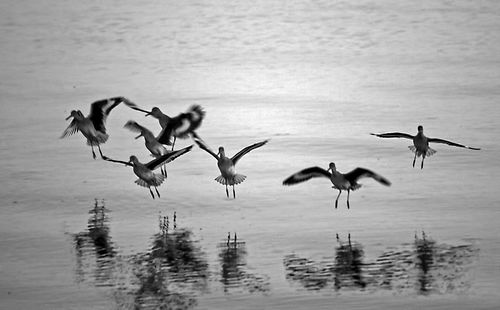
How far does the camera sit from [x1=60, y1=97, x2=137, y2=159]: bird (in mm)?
17889

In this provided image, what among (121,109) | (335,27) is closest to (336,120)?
→ (121,109)

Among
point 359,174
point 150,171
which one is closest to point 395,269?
point 359,174

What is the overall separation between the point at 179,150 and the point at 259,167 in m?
1.69

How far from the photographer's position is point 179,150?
15875 mm

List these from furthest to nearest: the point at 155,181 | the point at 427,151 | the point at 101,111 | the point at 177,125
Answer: the point at 101,111
the point at 177,125
the point at 427,151
the point at 155,181

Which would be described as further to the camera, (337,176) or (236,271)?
(337,176)

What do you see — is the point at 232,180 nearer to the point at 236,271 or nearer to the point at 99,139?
the point at 99,139

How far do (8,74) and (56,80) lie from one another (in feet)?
3.31

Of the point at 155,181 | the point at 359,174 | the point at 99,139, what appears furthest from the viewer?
the point at 99,139

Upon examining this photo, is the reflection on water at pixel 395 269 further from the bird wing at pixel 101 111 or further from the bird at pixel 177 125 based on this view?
the bird wing at pixel 101 111

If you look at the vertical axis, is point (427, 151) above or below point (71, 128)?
below

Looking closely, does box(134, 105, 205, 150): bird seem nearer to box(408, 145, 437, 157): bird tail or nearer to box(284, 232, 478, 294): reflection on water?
box(408, 145, 437, 157): bird tail

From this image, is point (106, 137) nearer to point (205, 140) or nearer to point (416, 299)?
point (205, 140)

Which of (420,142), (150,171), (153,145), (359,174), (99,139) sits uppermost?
(99,139)
